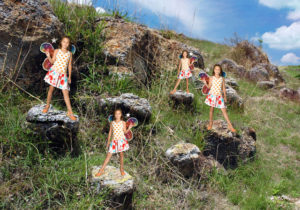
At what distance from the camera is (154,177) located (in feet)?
10.9

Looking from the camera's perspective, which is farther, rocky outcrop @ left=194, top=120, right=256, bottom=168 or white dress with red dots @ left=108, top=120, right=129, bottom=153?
rocky outcrop @ left=194, top=120, right=256, bottom=168

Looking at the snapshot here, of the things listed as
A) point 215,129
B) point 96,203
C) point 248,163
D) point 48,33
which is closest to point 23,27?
point 48,33

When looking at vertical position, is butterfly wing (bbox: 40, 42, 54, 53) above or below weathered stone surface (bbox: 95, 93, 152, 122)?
above

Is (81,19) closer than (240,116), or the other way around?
(81,19)

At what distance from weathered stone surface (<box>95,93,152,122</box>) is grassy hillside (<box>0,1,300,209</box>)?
199 mm

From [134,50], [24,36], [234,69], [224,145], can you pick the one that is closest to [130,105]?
[224,145]

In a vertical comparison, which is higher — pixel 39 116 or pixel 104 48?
pixel 104 48

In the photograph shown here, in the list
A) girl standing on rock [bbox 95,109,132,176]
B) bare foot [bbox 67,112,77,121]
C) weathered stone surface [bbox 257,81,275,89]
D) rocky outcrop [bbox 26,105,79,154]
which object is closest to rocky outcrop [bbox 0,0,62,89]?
rocky outcrop [bbox 26,105,79,154]

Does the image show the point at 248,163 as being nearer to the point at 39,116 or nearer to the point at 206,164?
the point at 206,164

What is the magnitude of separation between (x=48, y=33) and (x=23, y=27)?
38cm

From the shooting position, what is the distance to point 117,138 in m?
2.46

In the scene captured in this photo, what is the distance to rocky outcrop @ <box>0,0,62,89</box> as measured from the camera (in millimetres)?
3746

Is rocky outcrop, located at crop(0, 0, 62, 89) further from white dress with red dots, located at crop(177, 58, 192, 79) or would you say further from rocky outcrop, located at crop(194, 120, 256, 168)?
rocky outcrop, located at crop(194, 120, 256, 168)

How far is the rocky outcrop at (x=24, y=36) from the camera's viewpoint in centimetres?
375
